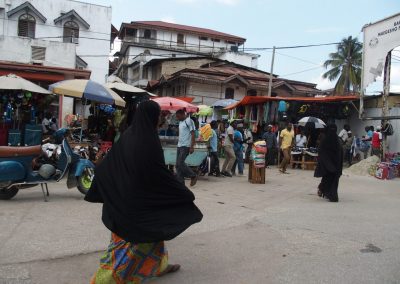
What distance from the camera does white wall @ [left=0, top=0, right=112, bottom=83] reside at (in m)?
37.8

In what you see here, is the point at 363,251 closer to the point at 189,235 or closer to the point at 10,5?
the point at 189,235

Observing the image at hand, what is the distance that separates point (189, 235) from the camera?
5.75 metres

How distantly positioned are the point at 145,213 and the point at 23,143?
10.0m

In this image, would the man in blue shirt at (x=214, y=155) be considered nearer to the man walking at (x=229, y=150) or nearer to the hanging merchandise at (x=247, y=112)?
the man walking at (x=229, y=150)

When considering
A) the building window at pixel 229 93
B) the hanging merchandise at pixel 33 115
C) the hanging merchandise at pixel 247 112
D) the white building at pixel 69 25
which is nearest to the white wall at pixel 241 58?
the white building at pixel 69 25

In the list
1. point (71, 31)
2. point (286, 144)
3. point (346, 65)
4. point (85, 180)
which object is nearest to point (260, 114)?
point (286, 144)

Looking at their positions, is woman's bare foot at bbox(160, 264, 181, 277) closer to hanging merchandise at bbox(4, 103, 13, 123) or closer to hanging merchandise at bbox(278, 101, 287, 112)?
hanging merchandise at bbox(4, 103, 13, 123)

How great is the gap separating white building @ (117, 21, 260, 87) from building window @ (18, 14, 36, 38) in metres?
13.3

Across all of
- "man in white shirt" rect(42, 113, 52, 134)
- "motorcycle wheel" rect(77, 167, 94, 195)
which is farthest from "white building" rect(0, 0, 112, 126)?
"motorcycle wheel" rect(77, 167, 94, 195)

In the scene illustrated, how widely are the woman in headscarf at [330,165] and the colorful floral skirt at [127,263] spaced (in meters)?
6.22

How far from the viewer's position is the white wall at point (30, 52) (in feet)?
84.6

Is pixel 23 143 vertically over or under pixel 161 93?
under

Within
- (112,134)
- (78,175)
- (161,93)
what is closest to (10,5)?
(161,93)

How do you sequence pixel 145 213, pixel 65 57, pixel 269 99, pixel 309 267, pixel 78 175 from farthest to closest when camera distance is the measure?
pixel 65 57 < pixel 269 99 < pixel 78 175 < pixel 309 267 < pixel 145 213
